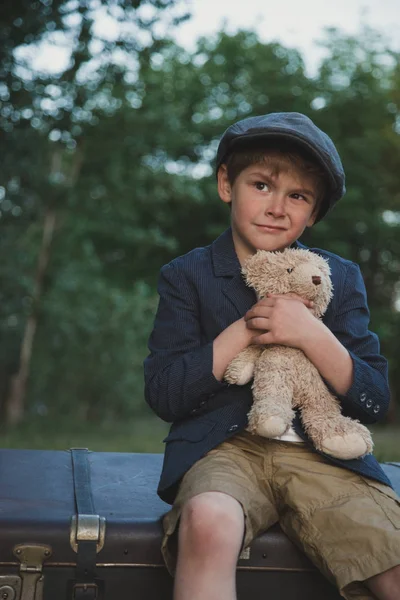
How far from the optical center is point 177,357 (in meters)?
1.92

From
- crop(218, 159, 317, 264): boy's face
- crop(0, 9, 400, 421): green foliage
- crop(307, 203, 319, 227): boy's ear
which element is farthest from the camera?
crop(0, 9, 400, 421): green foliage

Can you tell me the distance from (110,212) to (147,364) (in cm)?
893

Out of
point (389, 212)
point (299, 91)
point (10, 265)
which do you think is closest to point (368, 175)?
point (389, 212)

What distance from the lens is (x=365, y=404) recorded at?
1903 mm

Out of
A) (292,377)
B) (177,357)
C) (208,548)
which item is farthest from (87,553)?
(292,377)

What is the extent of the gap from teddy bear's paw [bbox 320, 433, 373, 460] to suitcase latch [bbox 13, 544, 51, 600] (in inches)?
27.3

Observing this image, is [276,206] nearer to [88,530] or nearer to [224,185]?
[224,185]

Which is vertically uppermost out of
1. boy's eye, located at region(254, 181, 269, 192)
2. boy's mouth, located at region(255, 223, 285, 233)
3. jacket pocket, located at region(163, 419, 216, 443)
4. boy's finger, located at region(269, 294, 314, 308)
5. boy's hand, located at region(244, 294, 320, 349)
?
boy's eye, located at region(254, 181, 269, 192)

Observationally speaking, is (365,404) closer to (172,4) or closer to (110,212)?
(172,4)

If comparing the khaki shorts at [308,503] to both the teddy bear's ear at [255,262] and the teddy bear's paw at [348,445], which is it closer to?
the teddy bear's paw at [348,445]

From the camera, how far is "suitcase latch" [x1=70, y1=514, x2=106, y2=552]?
1.77m

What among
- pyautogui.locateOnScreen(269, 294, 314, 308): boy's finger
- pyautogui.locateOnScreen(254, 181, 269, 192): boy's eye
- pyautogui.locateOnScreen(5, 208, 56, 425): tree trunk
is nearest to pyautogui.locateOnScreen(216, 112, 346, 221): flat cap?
pyautogui.locateOnScreen(254, 181, 269, 192): boy's eye

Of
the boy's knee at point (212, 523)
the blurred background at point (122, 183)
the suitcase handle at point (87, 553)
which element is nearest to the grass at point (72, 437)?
the blurred background at point (122, 183)

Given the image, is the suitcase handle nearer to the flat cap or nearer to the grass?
the flat cap
